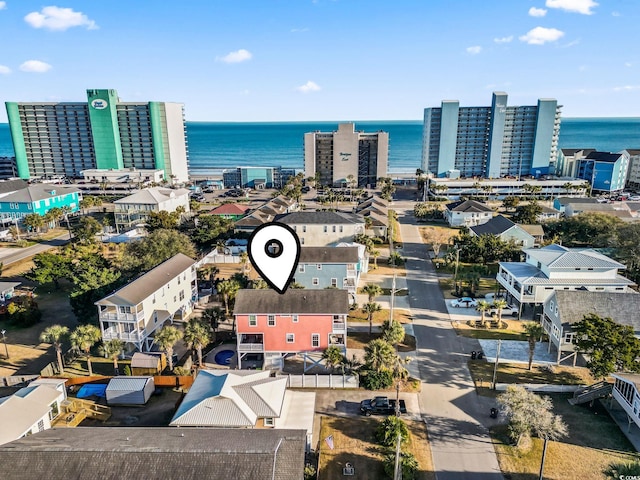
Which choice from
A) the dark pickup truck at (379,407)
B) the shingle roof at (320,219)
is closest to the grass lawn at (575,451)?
the dark pickup truck at (379,407)

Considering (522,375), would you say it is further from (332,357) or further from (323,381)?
(323,381)

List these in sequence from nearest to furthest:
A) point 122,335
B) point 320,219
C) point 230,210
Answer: point 122,335 < point 320,219 < point 230,210

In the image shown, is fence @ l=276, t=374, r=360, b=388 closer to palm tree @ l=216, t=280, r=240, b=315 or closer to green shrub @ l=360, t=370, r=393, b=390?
green shrub @ l=360, t=370, r=393, b=390

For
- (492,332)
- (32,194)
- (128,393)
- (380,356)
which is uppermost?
(32,194)

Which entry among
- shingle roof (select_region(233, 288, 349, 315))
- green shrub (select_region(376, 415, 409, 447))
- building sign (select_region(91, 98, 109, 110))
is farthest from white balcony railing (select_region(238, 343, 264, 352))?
building sign (select_region(91, 98, 109, 110))

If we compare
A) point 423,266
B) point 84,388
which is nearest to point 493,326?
point 423,266

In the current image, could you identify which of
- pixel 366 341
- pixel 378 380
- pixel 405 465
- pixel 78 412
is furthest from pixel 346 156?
pixel 405 465
